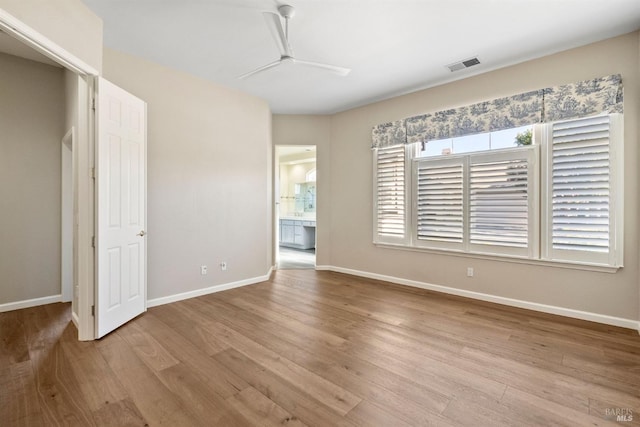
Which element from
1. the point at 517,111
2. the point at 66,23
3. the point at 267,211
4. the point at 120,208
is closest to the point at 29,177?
the point at 120,208

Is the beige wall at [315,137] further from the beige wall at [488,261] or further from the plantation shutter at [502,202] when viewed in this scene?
the plantation shutter at [502,202]

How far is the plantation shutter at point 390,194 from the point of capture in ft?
14.9

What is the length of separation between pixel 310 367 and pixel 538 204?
10.1 ft

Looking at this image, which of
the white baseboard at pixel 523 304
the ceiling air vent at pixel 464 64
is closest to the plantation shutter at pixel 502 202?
the white baseboard at pixel 523 304

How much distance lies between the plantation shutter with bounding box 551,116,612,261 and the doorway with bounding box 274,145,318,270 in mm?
4762

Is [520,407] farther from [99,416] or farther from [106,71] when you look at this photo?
[106,71]

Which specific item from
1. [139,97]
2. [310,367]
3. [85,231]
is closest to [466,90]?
[310,367]

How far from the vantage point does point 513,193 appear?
350 centimetres

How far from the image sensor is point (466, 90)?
12.7 feet

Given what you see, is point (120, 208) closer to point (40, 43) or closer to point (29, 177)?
point (40, 43)

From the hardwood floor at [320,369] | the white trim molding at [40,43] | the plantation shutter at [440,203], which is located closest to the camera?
the hardwood floor at [320,369]

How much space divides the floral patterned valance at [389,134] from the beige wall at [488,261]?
14 centimetres

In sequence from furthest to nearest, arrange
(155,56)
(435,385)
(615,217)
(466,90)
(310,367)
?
(466,90) → (155,56) → (615,217) → (310,367) → (435,385)

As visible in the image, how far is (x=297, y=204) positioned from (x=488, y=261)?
6.19 meters
